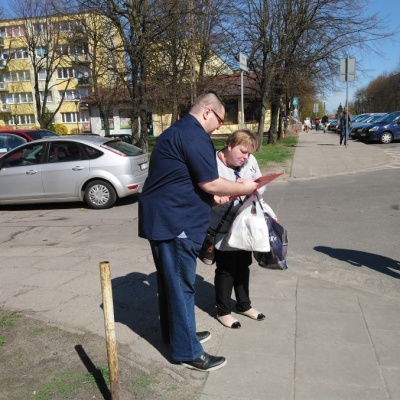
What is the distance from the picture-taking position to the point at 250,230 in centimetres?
316

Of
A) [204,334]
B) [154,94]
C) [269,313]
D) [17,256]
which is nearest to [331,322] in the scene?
[269,313]

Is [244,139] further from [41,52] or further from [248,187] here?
[41,52]

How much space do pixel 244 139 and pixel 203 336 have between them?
158 centimetres

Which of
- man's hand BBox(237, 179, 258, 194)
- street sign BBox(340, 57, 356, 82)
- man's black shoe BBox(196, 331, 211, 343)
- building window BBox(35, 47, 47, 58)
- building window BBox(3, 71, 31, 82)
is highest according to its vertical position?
building window BBox(3, 71, 31, 82)

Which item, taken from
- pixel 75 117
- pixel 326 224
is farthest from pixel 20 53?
pixel 326 224

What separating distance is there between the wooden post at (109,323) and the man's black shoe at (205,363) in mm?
606

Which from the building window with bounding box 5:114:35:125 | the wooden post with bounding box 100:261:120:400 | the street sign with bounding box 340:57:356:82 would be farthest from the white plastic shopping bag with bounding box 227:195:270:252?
the building window with bounding box 5:114:35:125

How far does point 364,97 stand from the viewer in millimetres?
88250

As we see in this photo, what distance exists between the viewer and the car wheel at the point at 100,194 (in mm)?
9016

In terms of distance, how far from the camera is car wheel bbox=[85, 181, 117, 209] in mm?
9016

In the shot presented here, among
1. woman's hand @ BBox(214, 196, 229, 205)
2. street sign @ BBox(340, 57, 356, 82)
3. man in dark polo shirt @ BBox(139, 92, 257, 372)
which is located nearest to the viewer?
man in dark polo shirt @ BBox(139, 92, 257, 372)

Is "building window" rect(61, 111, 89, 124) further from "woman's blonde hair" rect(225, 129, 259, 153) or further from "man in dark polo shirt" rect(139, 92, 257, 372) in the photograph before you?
"man in dark polo shirt" rect(139, 92, 257, 372)

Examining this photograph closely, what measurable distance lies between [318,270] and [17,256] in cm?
398

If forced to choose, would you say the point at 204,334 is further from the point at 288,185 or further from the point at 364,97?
the point at 364,97
